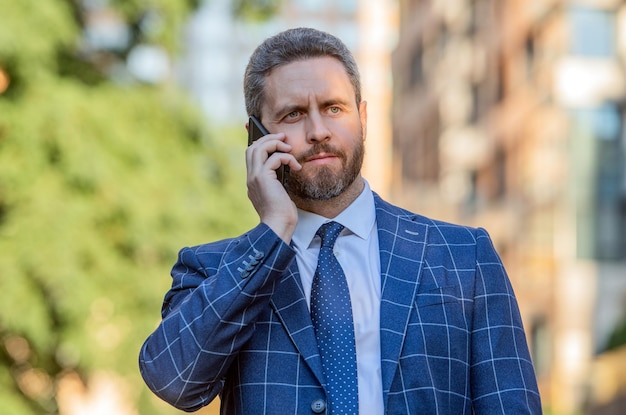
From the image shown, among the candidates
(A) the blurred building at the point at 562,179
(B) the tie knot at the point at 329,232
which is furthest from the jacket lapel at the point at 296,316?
(A) the blurred building at the point at 562,179

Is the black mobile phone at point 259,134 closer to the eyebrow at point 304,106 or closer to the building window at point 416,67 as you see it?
the eyebrow at point 304,106

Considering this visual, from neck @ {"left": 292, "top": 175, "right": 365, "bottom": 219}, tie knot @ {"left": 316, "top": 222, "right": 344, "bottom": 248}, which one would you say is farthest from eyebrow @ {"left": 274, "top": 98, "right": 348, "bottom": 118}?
tie knot @ {"left": 316, "top": 222, "right": 344, "bottom": 248}

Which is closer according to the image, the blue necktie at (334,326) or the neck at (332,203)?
the blue necktie at (334,326)

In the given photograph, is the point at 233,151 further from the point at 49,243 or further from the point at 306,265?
the point at 306,265

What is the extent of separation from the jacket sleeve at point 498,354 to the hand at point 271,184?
20.9 inches

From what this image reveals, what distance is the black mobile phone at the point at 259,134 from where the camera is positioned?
10.4 ft

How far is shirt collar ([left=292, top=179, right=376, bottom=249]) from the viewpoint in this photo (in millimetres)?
3262

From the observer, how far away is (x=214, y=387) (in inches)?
121

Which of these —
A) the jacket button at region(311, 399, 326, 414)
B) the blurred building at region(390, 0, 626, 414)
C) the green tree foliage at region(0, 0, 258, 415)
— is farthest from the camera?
the blurred building at region(390, 0, 626, 414)

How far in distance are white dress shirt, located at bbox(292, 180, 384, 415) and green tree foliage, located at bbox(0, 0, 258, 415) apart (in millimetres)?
7849

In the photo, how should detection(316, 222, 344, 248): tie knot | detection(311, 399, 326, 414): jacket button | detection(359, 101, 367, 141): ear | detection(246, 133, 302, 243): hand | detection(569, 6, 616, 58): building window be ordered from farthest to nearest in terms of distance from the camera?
detection(569, 6, 616, 58): building window < detection(359, 101, 367, 141): ear < detection(316, 222, 344, 248): tie knot < detection(246, 133, 302, 243): hand < detection(311, 399, 326, 414): jacket button

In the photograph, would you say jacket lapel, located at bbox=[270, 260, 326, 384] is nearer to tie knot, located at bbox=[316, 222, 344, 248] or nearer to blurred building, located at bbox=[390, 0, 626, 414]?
tie knot, located at bbox=[316, 222, 344, 248]

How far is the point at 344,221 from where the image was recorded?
3.26m

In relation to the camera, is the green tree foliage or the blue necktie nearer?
the blue necktie
